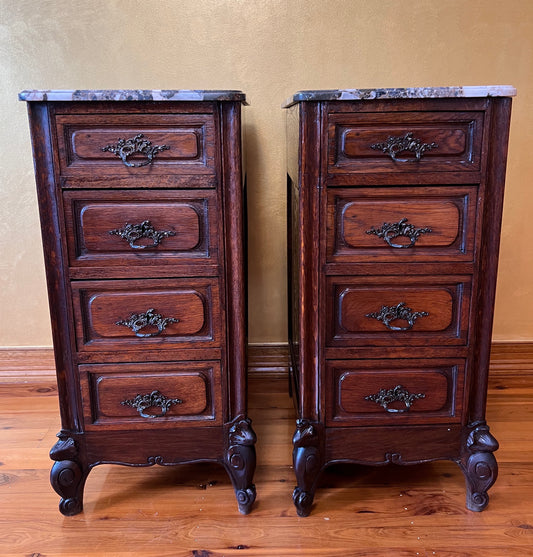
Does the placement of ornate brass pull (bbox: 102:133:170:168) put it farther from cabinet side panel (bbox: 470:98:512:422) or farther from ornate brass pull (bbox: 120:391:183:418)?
cabinet side panel (bbox: 470:98:512:422)

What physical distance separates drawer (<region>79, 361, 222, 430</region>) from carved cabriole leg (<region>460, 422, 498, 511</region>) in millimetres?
634

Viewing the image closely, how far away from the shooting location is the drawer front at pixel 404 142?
1.21 metres

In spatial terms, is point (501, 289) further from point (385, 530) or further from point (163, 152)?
point (163, 152)

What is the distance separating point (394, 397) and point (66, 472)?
32.5 inches

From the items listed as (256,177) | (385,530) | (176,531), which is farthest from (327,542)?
(256,177)

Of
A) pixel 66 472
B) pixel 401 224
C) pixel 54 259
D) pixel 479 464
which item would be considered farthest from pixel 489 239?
pixel 66 472

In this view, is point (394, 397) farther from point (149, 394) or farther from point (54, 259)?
point (54, 259)

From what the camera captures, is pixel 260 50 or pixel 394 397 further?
pixel 260 50

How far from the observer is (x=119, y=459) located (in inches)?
54.6

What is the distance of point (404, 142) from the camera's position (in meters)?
1.22

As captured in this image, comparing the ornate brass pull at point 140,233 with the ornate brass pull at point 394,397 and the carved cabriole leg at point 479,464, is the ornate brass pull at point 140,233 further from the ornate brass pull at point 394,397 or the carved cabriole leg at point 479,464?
the carved cabriole leg at point 479,464

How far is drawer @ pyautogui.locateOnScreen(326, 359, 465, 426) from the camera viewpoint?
1353 mm

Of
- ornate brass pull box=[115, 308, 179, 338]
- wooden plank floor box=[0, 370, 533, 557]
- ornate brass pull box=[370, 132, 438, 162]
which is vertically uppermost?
ornate brass pull box=[370, 132, 438, 162]

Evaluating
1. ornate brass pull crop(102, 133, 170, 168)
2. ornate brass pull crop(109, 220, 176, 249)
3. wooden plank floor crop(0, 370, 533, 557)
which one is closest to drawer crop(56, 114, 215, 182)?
ornate brass pull crop(102, 133, 170, 168)
